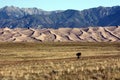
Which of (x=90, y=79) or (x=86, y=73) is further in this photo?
(x=86, y=73)

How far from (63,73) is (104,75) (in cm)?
379

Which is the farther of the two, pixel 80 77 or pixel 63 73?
pixel 63 73

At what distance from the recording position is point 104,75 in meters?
26.9

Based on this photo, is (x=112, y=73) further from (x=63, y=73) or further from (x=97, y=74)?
(x=63, y=73)

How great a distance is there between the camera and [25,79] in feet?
87.1

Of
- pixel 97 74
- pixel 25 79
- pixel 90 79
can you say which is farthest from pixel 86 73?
pixel 25 79

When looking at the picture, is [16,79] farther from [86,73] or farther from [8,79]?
[86,73]

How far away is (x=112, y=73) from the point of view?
27.5 metres

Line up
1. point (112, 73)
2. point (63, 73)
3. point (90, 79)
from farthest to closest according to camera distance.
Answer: point (63, 73) → point (112, 73) → point (90, 79)

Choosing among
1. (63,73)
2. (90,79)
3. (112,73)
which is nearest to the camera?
(90,79)

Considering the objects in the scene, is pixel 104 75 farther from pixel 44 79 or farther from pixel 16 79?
pixel 16 79

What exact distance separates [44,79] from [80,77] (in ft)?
8.45

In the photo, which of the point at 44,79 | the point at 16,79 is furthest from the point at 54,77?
the point at 16,79

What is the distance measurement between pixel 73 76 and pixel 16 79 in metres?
4.12
